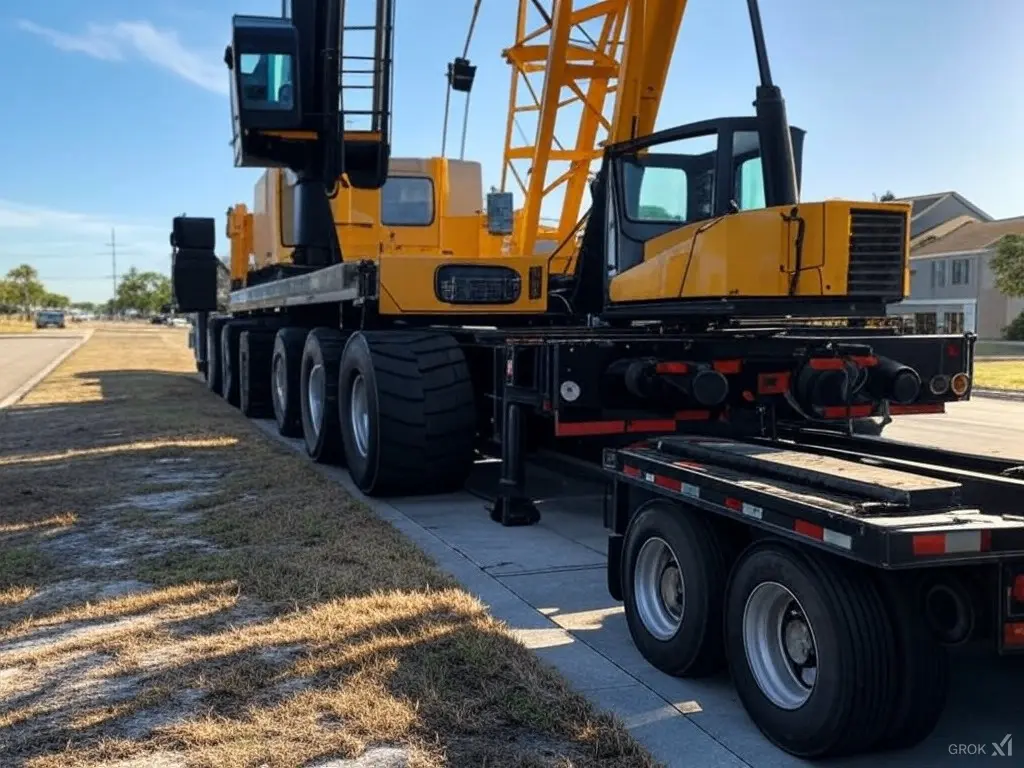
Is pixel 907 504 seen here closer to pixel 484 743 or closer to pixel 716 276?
pixel 484 743

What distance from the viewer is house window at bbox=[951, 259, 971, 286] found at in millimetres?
50688

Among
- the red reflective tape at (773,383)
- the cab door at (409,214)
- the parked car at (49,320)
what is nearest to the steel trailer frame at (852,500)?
the red reflective tape at (773,383)

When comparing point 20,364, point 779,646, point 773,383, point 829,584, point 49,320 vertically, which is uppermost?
point 49,320

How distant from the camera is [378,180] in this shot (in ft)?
35.3

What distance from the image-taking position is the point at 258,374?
15094mm

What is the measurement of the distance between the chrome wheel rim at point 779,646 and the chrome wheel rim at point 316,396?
690 cm

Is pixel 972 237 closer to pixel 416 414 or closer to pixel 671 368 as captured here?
pixel 416 414

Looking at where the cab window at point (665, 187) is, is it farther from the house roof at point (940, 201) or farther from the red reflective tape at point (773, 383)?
the house roof at point (940, 201)

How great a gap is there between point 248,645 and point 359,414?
4.31 metres

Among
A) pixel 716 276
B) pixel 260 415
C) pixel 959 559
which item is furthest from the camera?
pixel 260 415

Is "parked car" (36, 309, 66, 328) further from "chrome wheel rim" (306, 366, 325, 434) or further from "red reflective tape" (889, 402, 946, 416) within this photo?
"red reflective tape" (889, 402, 946, 416)

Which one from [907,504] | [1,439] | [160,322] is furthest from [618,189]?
[160,322]

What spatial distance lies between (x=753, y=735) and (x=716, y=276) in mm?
2947

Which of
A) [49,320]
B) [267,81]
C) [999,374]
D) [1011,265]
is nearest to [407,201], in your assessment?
[267,81]
